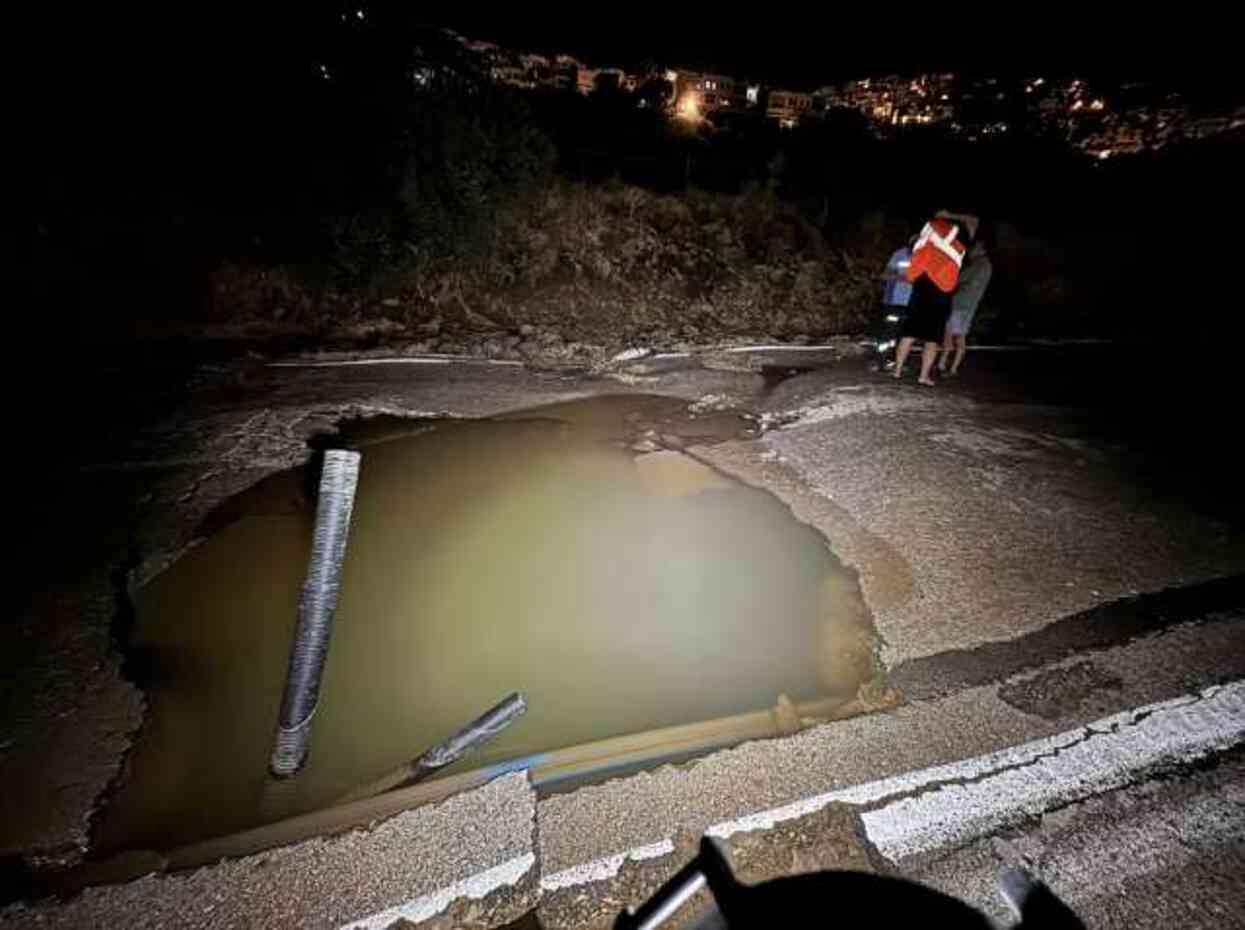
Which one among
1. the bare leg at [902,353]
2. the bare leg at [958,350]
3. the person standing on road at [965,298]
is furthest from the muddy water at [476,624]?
the bare leg at [958,350]

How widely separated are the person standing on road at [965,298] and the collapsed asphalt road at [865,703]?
2032 mm

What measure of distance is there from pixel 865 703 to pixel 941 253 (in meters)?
4.73

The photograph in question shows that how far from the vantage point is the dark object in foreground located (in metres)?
1.29

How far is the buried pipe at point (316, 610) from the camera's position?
2365 millimetres

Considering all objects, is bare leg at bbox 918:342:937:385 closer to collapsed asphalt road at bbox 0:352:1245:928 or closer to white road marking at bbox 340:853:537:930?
collapsed asphalt road at bbox 0:352:1245:928

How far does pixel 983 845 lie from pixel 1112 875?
0.38 meters

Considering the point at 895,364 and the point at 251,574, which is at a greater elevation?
the point at 895,364

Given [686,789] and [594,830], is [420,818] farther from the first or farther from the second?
[686,789]

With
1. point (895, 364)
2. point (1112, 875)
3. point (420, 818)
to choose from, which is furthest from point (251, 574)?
point (895, 364)

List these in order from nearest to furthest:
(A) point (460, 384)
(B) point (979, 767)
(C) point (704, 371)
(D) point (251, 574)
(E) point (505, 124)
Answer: (B) point (979, 767)
(D) point (251, 574)
(A) point (460, 384)
(C) point (704, 371)
(E) point (505, 124)

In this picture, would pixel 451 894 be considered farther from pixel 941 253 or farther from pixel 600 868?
pixel 941 253

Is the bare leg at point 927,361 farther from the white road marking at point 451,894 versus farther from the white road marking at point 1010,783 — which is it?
the white road marking at point 451,894

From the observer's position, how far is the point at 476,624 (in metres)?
3.63

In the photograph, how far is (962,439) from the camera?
5688 mm
